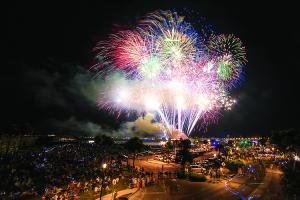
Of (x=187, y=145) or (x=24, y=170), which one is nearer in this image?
(x=24, y=170)

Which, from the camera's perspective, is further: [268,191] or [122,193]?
[268,191]

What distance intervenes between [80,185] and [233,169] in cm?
3405

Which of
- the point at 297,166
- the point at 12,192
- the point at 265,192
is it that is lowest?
the point at 265,192

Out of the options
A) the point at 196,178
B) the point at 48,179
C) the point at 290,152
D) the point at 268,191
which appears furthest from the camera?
the point at 290,152

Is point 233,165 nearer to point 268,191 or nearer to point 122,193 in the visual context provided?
point 268,191

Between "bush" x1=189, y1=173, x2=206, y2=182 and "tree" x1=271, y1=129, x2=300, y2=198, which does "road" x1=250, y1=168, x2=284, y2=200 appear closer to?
"tree" x1=271, y1=129, x2=300, y2=198

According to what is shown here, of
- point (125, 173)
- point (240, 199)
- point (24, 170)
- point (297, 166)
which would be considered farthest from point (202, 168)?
point (24, 170)

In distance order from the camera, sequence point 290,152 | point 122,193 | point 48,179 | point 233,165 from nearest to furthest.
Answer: point 48,179
point 122,193
point 233,165
point 290,152

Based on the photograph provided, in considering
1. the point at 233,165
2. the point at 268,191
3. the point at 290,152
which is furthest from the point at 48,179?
the point at 290,152

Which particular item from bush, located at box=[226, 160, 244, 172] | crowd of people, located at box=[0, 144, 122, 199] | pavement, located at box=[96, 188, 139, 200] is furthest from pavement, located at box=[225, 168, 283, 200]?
crowd of people, located at box=[0, 144, 122, 199]

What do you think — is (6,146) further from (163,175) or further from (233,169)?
(233,169)

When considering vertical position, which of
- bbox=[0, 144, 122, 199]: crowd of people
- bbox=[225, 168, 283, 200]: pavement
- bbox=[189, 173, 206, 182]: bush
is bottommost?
bbox=[225, 168, 283, 200]: pavement

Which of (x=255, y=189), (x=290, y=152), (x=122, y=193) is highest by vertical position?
(x=290, y=152)

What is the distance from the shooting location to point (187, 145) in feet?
164
